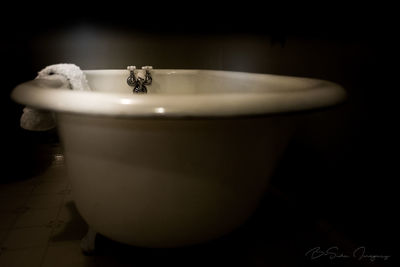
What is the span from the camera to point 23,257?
32.0 inches

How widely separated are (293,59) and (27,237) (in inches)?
46.4

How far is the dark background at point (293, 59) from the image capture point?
0.80 metres

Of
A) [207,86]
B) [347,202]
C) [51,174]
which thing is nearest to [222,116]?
[347,202]

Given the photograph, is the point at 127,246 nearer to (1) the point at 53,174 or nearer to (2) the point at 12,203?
(2) the point at 12,203

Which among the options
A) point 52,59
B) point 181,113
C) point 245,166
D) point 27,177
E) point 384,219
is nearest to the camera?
point 181,113

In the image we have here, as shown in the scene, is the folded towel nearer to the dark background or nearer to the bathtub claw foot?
the bathtub claw foot

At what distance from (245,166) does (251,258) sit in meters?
0.39

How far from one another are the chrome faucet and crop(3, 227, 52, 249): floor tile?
2.39 feet

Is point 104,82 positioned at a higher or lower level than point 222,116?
lower

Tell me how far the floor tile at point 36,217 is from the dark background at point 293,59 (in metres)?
0.40

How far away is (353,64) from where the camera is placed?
0.87 meters

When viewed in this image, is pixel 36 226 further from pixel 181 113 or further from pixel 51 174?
pixel 181 113

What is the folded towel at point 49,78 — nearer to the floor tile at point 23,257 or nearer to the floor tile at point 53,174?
the floor tile at point 23,257

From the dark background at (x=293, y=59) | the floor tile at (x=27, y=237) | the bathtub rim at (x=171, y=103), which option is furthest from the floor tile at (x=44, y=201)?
the bathtub rim at (x=171, y=103)
